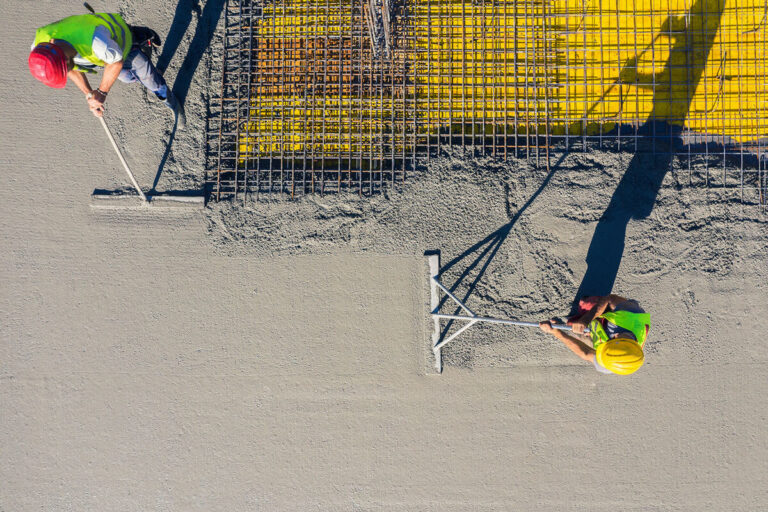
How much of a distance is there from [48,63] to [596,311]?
5.28 metres

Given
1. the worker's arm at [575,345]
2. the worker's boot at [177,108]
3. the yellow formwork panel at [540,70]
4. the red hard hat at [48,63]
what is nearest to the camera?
the red hard hat at [48,63]

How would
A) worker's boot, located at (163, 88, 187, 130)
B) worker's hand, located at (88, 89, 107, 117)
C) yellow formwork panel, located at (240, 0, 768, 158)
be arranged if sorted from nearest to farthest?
1. worker's hand, located at (88, 89, 107, 117)
2. worker's boot, located at (163, 88, 187, 130)
3. yellow formwork panel, located at (240, 0, 768, 158)

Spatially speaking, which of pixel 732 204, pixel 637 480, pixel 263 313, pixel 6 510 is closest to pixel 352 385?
pixel 263 313

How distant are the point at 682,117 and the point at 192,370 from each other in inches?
239

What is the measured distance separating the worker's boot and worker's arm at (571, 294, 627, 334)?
4.59m

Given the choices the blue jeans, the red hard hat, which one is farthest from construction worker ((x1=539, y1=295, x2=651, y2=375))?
the red hard hat

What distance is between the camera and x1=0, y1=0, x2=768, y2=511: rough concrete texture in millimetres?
4777

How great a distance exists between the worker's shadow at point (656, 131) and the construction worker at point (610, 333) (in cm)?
45

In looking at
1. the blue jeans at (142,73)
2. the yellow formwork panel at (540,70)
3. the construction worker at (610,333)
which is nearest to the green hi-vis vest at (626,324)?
the construction worker at (610,333)

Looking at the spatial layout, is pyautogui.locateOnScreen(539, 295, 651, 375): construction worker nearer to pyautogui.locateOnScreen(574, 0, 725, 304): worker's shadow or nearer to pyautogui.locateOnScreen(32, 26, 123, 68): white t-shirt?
pyautogui.locateOnScreen(574, 0, 725, 304): worker's shadow

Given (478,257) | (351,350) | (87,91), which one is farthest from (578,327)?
(87,91)

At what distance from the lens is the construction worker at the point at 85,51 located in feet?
11.9

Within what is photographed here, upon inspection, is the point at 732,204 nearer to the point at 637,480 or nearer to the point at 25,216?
the point at 637,480

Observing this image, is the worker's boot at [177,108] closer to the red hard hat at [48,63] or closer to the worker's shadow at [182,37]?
the worker's shadow at [182,37]
